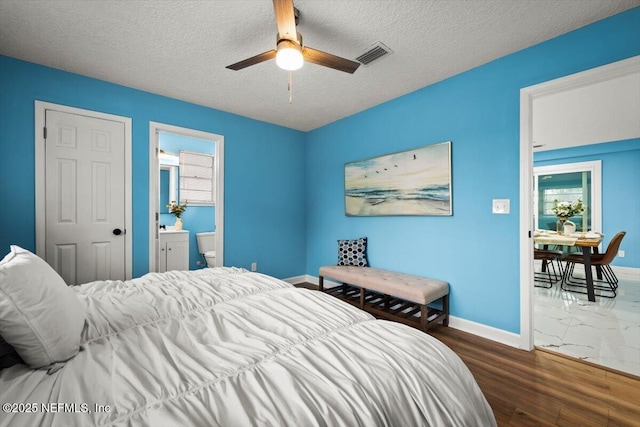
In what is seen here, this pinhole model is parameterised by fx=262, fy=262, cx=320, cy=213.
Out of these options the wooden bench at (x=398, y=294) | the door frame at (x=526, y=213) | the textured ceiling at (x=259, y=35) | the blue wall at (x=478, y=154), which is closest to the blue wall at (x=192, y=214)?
the textured ceiling at (x=259, y=35)

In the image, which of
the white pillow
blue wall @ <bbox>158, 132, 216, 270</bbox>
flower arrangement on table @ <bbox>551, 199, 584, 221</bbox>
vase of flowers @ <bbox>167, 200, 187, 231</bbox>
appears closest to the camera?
the white pillow

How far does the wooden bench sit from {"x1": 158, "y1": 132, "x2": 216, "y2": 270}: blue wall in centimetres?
256

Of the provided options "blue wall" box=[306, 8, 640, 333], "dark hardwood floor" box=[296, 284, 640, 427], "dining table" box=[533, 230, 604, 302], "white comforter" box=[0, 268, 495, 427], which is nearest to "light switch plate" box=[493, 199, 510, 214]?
"blue wall" box=[306, 8, 640, 333]

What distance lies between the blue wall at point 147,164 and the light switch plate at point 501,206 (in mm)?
2861

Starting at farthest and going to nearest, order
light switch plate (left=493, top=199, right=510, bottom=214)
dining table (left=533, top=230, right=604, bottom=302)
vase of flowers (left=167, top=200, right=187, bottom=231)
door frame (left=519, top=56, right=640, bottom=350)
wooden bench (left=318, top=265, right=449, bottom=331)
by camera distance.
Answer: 1. vase of flowers (left=167, top=200, right=187, bottom=231)
2. dining table (left=533, top=230, right=604, bottom=302)
3. wooden bench (left=318, top=265, right=449, bottom=331)
4. light switch plate (left=493, top=199, right=510, bottom=214)
5. door frame (left=519, top=56, right=640, bottom=350)

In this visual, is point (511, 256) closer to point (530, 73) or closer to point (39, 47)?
point (530, 73)

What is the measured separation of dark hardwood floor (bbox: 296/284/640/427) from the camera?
1502 millimetres

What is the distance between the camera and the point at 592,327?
2.61 metres

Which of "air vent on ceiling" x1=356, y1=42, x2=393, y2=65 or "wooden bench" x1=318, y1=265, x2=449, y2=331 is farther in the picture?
"wooden bench" x1=318, y1=265, x2=449, y2=331

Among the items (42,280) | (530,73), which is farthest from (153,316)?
(530,73)

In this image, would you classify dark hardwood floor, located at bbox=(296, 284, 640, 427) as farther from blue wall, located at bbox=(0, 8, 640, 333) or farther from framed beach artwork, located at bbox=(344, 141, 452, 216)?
framed beach artwork, located at bbox=(344, 141, 452, 216)

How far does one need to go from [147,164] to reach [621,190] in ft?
26.8

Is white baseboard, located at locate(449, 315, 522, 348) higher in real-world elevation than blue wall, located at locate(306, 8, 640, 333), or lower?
lower

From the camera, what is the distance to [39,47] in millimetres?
2227
